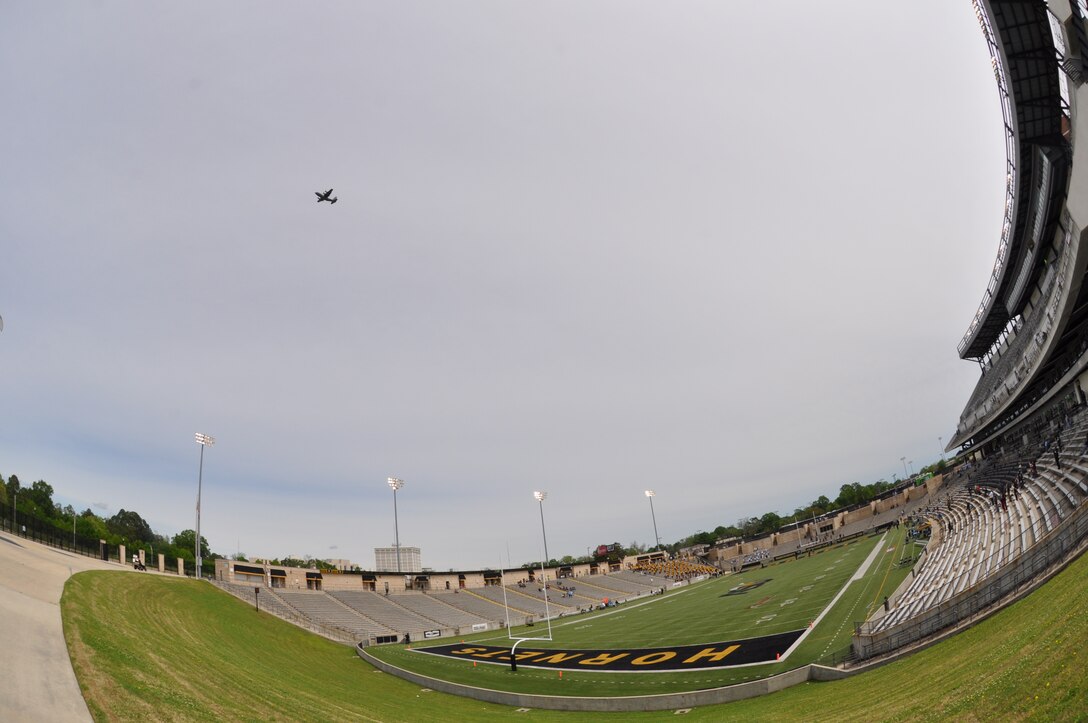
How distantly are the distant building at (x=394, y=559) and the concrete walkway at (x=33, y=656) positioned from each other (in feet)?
332

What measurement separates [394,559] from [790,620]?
100m

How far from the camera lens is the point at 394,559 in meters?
123

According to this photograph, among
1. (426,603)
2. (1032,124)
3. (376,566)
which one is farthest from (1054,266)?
(376,566)

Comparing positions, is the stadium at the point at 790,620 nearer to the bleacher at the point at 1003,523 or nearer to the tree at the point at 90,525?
the bleacher at the point at 1003,523

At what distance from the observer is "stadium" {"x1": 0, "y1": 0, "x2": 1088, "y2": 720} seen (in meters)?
16.3

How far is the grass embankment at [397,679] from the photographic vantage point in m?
12.4

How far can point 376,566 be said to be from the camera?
12200cm

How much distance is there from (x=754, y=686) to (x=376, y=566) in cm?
11106

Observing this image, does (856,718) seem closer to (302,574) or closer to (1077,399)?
(1077,399)

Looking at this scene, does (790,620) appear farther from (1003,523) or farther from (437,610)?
(437,610)

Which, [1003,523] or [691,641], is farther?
[691,641]


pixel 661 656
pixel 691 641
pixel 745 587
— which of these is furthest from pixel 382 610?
pixel 661 656

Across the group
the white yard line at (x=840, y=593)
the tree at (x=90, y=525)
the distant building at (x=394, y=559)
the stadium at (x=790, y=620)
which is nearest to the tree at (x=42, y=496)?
the tree at (x=90, y=525)

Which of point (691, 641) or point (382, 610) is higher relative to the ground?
point (382, 610)
